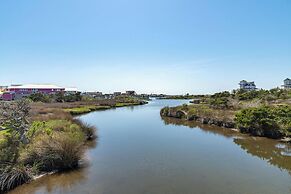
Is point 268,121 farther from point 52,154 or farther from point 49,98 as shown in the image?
point 49,98

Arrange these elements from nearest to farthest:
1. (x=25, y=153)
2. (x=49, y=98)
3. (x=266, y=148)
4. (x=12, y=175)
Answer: (x=12, y=175)
(x=25, y=153)
(x=266, y=148)
(x=49, y=98)

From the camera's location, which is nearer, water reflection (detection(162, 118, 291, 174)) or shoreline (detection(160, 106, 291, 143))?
water reflection (detection(162, 118, 291, 174))

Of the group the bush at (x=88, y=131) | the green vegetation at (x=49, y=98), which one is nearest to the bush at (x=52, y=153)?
the bush at (x=88, y=131)

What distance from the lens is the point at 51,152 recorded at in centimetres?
1289

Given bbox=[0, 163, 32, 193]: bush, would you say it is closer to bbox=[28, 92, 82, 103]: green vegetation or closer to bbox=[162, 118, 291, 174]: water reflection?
bbox=[162, 118, 291, 174]: water reflection

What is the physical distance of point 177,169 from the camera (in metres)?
13.6

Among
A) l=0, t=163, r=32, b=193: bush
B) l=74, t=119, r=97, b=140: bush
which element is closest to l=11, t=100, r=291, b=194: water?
l=0, t=163, r=32, b=193: bush

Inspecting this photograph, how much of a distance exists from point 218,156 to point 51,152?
384 inches

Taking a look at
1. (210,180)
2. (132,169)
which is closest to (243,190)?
(210,180)

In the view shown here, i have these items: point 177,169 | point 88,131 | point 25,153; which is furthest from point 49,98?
point 177,169

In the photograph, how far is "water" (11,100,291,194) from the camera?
11062mm

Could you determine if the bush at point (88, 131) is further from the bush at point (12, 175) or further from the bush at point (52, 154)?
the bush at point (12, 175)

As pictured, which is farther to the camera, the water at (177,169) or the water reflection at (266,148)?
the water reflection at (266,148)

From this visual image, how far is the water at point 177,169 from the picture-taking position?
36.3 feet
